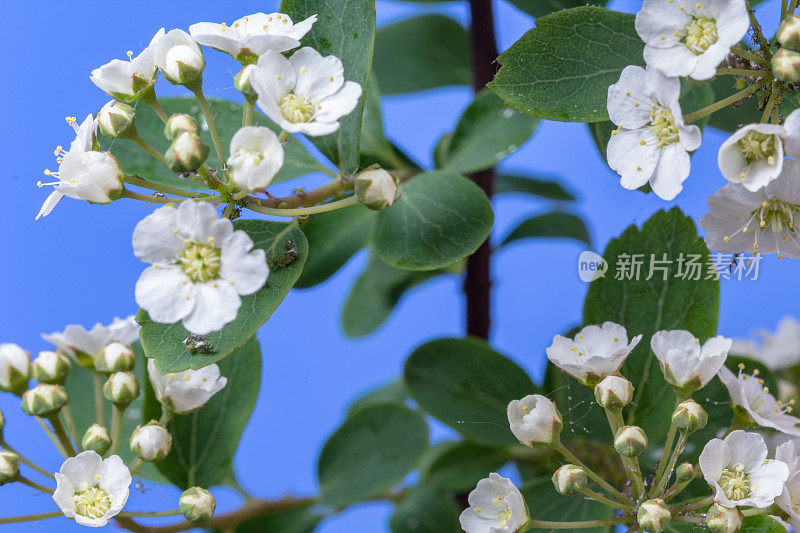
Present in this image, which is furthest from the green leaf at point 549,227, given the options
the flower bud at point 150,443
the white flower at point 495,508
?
the flower bud at point 150,443

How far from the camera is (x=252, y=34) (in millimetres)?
1069

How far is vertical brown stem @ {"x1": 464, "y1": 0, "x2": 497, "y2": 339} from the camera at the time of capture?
1.60 m

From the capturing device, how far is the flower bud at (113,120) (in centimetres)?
100

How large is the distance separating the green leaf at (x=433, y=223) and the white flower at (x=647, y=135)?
A: 0.74ft

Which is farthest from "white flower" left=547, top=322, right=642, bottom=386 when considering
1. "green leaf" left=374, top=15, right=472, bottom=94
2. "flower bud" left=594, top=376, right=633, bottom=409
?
"green leaf" left=374, top=15, right=472, bottom=94

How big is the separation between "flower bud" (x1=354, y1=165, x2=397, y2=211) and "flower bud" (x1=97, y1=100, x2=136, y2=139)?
29cm

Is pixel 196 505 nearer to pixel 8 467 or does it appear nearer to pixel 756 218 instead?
pixel 8 467

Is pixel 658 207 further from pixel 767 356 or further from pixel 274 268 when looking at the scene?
pixel 767 356

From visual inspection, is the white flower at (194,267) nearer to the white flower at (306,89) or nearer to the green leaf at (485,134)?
the white flower at (306,89)

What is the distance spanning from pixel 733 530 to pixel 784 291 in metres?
1.41

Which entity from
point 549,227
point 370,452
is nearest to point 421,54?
point 549,227

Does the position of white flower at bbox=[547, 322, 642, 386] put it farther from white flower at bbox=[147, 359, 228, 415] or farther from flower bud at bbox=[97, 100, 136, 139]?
flower bud at bbox=[97, 100, 136, 139]

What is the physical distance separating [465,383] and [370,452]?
0.97ft

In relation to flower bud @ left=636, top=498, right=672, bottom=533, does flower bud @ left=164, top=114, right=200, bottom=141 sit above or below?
above
